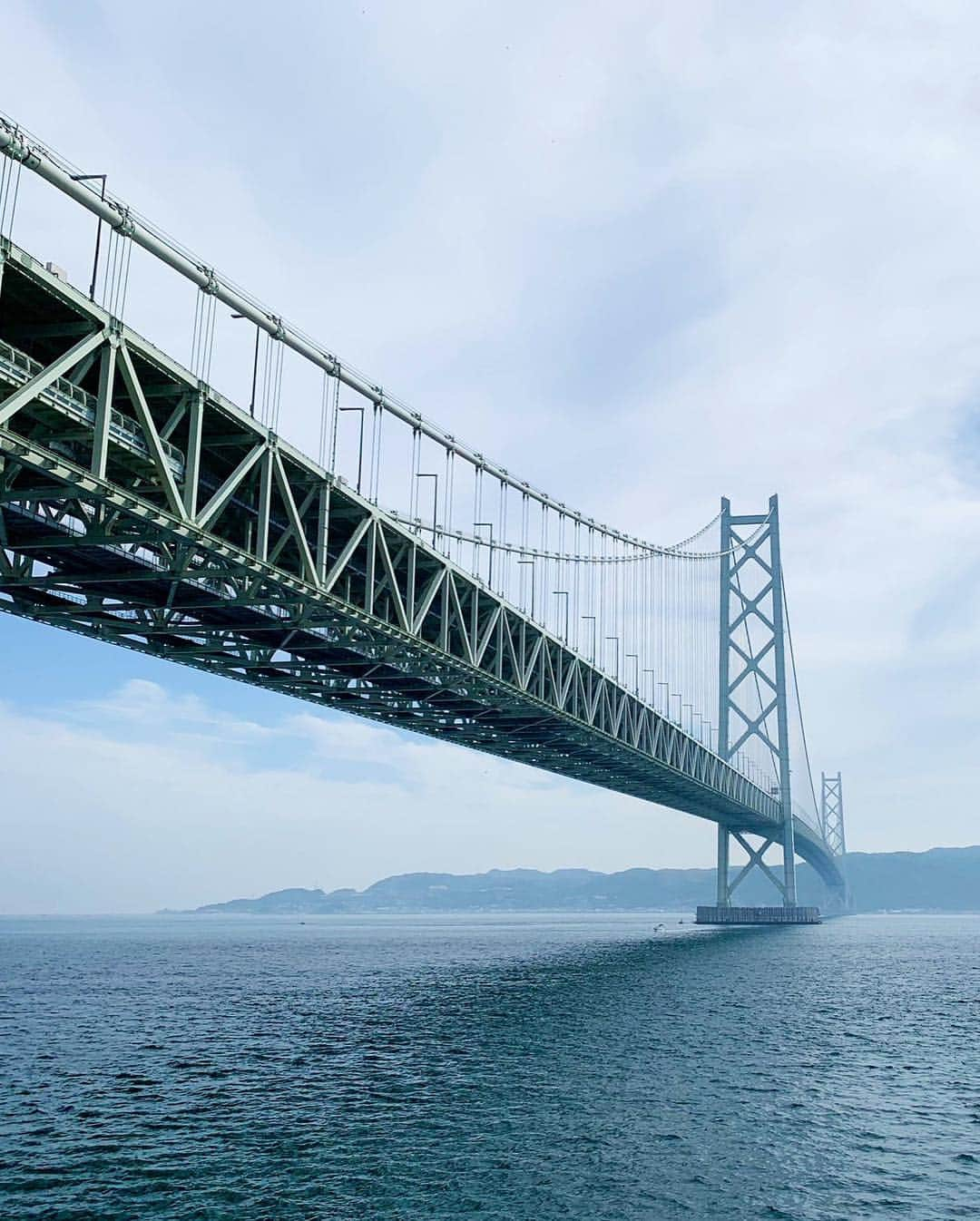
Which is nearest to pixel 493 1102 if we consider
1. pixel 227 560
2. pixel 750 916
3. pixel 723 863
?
pixel 227 560

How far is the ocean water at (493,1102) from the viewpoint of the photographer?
17.5m

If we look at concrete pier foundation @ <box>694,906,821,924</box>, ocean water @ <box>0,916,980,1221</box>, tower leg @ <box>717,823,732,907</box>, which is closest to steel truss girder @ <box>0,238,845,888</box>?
ocean water @ <box>0,916,980,1221</box>

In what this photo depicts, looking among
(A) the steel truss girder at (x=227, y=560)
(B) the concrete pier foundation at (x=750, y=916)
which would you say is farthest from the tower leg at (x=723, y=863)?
(A) the steel truss girder at (x=227, y=560)

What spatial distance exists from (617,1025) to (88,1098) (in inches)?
668

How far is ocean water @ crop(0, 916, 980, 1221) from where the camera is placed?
17547mm

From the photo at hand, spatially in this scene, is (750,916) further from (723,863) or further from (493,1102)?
(493,1102)

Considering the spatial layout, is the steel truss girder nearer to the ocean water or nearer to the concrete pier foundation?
the ocean water

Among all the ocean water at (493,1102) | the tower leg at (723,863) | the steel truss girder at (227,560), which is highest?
the steel truss girder at (227,560)

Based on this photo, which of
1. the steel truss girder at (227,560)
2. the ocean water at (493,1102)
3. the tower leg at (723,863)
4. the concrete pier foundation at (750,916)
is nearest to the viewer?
the ocean water at (493,1102)

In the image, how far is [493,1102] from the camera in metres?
23.8

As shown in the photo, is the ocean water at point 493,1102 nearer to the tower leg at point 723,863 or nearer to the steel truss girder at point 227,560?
the steel truss girder at point 227,560

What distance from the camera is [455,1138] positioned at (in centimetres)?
2067

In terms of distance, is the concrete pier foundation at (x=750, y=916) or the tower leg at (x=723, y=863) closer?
the tower leg at (x=723, y=863)

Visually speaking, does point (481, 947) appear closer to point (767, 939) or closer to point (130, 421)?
point (767, 939)
